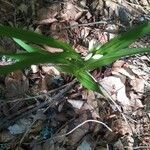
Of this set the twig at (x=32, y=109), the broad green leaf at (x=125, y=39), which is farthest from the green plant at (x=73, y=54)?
the twig at (x=32, y=109)

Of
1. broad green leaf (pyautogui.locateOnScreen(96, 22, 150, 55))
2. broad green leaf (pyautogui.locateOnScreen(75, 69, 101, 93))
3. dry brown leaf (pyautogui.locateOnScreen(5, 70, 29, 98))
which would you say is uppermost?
broad green leaf (pyautogui.locateOnScreen(96, 22, 150, 55))

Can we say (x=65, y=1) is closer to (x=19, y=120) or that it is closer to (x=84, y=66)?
(x=84, y=66)

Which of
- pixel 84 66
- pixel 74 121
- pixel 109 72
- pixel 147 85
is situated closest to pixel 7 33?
pixel 84 66

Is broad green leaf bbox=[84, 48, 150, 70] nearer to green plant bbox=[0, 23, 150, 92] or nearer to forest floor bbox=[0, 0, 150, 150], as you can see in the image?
green plant bbox=[0, 23, 150, 92]

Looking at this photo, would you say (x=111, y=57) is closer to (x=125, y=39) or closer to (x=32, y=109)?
(x=125, y=39)

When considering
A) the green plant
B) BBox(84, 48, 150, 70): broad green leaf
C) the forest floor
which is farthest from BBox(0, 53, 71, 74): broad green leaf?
the forest floor

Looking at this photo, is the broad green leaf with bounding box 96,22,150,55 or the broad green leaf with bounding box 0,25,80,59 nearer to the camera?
the broad green leaf with bounding box 0,25,80,59

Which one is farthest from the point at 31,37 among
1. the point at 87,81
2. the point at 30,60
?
the point at 87,81
